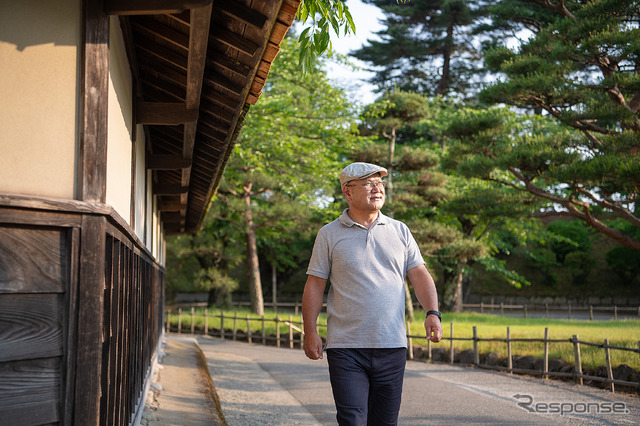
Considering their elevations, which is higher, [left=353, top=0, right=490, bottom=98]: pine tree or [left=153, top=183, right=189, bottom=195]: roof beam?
[left=353, top=0, right=490, bottom=98]: pine tree

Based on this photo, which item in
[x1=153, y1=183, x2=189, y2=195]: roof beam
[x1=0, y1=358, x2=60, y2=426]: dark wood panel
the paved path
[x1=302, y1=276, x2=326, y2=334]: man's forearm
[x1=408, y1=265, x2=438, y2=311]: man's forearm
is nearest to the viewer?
[x1=0, y1=358, x2=60, y2=426]: dark wood panel

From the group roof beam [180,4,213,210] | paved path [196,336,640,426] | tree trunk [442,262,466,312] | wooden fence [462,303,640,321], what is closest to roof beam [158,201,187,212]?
paved path [196,336,640,426]

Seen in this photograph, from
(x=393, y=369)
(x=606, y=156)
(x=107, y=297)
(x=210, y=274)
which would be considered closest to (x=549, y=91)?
(x=606, y=156)

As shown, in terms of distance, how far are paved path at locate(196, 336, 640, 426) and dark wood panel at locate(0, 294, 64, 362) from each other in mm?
4416

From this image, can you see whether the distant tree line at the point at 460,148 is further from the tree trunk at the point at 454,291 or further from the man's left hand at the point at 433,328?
the man's left hand at the point at 433,328

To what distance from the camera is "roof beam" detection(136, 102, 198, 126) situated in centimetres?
443

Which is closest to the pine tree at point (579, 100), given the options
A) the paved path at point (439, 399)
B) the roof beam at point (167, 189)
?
the paved path at point (439, 399)

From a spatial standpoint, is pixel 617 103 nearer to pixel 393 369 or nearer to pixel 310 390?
pixel 310 390

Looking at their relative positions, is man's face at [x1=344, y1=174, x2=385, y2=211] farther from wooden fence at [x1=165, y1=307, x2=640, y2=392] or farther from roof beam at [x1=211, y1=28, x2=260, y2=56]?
wooden fence at [x1=165, y1=307, x2=640, y2=392]

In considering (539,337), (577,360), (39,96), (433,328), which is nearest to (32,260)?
(39,96)

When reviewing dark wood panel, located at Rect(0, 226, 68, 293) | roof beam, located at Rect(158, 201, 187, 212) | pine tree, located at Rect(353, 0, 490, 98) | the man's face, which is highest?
pine tree, located at Rect(353, 0, 490, 98)

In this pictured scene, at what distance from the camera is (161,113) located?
15.1 feet

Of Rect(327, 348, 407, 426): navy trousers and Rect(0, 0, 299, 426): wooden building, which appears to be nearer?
Rect(0, 0, 299, 426): wooden building

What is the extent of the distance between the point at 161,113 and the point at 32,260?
2.46 meters
